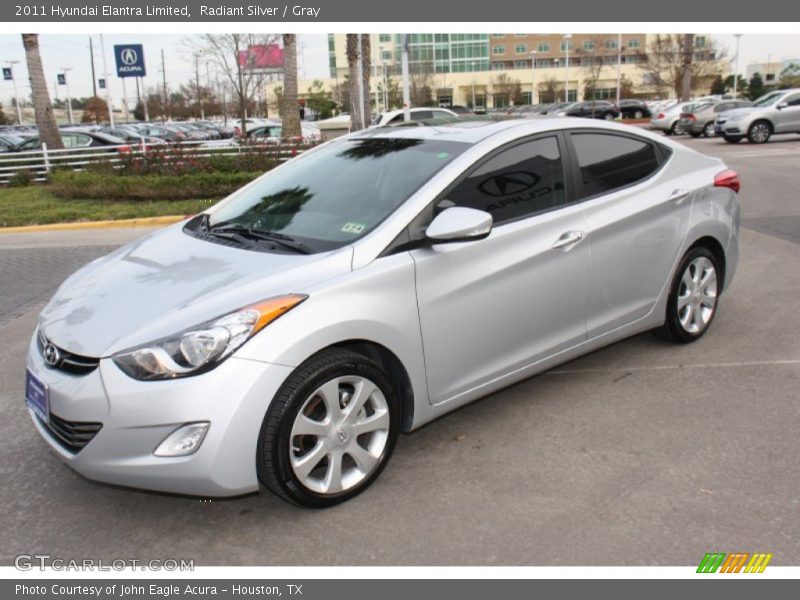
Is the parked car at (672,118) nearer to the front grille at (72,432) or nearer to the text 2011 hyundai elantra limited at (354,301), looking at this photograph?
the text 2011 hyundai elantra limited at (354,301)

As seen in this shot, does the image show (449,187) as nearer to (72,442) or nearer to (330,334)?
(330,334)

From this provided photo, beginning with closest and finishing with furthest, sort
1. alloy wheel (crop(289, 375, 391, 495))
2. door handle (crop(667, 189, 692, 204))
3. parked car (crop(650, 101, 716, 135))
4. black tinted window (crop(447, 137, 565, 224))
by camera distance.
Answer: alloy wheel (crop(289, 375, 391, 495)) < black tinted window (crop(447, 137, 565, 224)) < door handle (crop(667, 189, 692, 204)) < parked car (crop(650, 101, 716, 135))

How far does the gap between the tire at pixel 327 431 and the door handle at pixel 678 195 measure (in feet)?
8.07

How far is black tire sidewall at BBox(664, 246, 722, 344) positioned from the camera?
15.6ft

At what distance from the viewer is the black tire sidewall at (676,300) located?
474 centimetres

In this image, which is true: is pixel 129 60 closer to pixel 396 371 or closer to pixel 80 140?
pixel 80 140

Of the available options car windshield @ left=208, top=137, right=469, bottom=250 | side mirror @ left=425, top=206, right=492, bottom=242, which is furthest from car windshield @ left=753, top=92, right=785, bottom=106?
side mirror @ left=425, top=206, right=492, bottom=242

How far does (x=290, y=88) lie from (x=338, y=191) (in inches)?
602

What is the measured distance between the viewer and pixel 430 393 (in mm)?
3492

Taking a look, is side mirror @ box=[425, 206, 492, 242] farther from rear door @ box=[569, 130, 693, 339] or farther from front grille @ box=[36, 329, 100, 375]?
front grille @ box=[36, 329, 100, 375]

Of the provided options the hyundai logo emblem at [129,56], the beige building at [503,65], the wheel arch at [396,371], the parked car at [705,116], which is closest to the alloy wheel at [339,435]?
the wheel arch at [396,371]

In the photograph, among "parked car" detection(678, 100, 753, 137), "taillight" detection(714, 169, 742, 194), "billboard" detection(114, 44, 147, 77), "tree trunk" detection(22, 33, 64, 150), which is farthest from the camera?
"parked car" detection(678, 100, 753, 137)

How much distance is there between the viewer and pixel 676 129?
30.2 m

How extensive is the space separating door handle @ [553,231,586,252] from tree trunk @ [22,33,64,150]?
17334 millimetres
